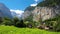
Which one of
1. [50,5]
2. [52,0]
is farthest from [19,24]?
[50,5]

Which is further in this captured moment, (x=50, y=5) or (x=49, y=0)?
(x=50, y=5)

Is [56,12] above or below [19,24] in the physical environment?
above

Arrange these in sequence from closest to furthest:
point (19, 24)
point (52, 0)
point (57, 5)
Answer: point (19, 24) → point (52, 0) → point (57, 5)

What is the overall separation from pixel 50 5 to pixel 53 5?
3.14 metres

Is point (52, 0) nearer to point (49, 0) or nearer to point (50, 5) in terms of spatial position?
point (49, 0)

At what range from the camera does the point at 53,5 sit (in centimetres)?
19725

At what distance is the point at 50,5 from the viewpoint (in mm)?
197375

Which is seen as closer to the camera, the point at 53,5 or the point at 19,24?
the point at 19,24

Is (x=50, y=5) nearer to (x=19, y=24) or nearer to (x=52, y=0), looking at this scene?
(x=52, y=0)

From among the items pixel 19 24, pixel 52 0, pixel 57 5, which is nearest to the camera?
pixel 19 24

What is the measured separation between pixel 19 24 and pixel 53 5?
165486 mm

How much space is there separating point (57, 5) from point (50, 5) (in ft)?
23.9

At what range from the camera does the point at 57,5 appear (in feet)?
645

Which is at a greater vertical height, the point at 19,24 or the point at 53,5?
the point at 53,5
